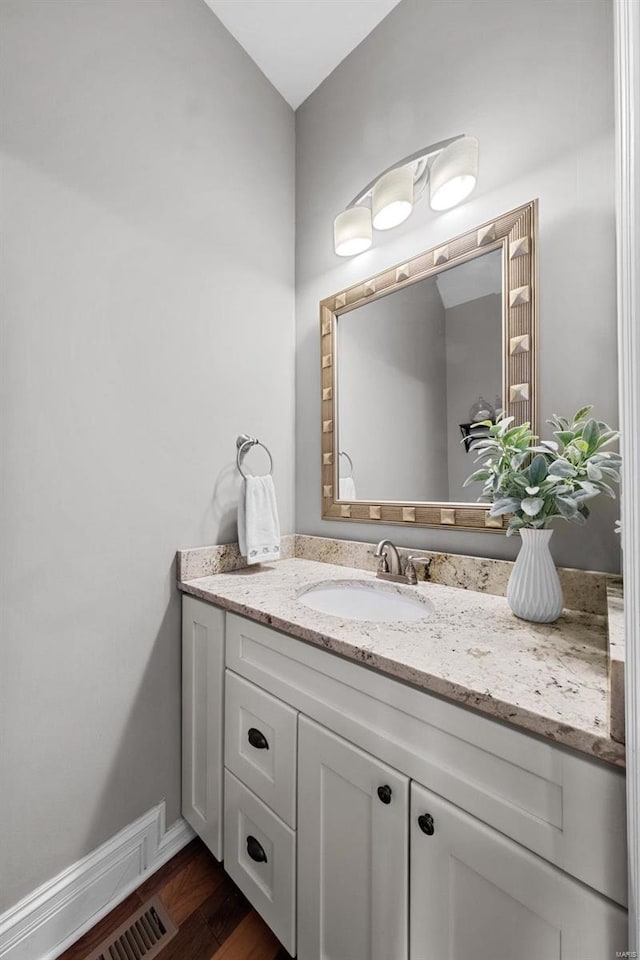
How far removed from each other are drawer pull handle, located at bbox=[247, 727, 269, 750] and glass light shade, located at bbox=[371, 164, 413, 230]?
1553mm

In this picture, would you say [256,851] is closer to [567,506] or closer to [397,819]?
[397,819]

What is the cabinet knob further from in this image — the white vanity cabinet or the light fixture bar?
the light fixture bar

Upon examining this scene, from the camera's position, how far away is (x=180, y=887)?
1117 millimetres

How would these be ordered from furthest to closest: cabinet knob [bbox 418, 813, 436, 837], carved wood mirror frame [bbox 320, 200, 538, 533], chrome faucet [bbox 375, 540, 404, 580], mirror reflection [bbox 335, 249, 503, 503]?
chrome faucet [bbox 375, 540, 404, 580]
mirror reflection [bbox 335, 249, 503, 503]
carved wood mirror frame [bbox 320, 200, 538, 533]
cabinet knob [bbox 418, 813, 436, 837]

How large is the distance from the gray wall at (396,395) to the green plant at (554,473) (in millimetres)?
323

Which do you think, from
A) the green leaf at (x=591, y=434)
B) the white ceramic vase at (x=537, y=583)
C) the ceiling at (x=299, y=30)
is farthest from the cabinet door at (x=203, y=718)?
the ceiling at (x=299, y=30)

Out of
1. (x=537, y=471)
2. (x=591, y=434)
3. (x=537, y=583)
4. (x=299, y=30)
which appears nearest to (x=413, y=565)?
(x=537, y=583)

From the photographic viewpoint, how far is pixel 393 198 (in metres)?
1.21

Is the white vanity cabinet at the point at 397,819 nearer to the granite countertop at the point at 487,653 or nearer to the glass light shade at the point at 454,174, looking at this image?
the granite countertop at the point at 487,653

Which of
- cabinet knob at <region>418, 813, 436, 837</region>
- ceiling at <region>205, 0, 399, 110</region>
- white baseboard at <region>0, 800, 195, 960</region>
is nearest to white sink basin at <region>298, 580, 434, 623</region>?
cabinet knob at <region>418, 813, 436, 837</region>

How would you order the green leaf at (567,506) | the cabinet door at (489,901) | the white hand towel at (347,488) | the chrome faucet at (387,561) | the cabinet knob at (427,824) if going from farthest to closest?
1. the white hand towel at (347,488)
2. the chrome faucet at (387,561)
3. the green leaf at (567,506)
4. the cabinet knob at (427,824)
5. the cabinet door at (489,901)

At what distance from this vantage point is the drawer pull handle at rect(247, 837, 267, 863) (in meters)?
0.96

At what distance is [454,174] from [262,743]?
5.28ft

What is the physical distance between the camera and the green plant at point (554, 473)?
0.81 meters
